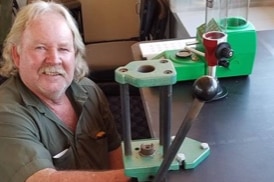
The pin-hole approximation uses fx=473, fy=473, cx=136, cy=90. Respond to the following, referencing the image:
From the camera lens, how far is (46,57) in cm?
153

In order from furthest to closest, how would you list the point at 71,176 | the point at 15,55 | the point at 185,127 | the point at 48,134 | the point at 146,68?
1. the point at 15,55
2. the point at 48,134
3. the point at 71,176
4. the point at 146,68
5. the point at 185,127

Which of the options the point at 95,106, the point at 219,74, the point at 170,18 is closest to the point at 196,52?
the point at 219,74

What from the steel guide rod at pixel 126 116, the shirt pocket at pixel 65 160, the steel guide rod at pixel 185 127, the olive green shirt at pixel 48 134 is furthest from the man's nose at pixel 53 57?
the steel guide rod at pixel 185 127

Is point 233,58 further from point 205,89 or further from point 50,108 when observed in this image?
point 205,89

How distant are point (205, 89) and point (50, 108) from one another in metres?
0.84

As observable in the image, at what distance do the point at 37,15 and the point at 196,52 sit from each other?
0.54 meters

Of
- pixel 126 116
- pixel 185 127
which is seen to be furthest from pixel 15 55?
pixel 185 127

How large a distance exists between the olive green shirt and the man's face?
44mm

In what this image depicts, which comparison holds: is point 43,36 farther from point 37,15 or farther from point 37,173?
point 37,173

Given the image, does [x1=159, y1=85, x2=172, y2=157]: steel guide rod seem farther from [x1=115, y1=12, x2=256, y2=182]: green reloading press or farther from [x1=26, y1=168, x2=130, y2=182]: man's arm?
[x1=26, y1=168, x2=130, y2=182]: man's arm

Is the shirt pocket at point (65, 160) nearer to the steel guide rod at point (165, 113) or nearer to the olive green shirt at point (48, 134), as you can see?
the olive green shirt at point (48, 134)

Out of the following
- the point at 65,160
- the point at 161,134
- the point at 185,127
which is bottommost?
the point at 65,160

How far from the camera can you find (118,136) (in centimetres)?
177

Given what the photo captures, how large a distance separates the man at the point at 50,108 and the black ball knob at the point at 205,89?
553 millimetres
